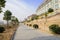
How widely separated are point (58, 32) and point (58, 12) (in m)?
25.1

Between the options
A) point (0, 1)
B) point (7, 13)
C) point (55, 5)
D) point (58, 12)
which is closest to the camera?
point (0, 1)

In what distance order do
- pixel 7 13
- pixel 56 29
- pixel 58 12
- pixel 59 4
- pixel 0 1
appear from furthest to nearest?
pixel 7 13, pixel 59 4, pixel 58 12, pixel 56 29, pixel 0 1

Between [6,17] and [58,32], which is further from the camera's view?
[6,17]

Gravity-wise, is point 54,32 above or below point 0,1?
below

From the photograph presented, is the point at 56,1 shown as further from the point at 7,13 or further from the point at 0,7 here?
the point at 0,7

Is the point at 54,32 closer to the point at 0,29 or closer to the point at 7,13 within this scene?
the point at 0,29

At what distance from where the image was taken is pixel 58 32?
24.4m

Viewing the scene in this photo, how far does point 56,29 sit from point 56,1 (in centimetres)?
4372

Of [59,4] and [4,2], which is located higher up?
[59,4]

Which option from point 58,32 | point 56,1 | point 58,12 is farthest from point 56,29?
point 56,1

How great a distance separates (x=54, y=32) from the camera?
25.1m

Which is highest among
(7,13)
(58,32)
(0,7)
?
(7,13)

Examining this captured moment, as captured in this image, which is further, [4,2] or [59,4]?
[59,4]

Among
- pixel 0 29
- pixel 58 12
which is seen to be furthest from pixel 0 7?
pixel 58 12
